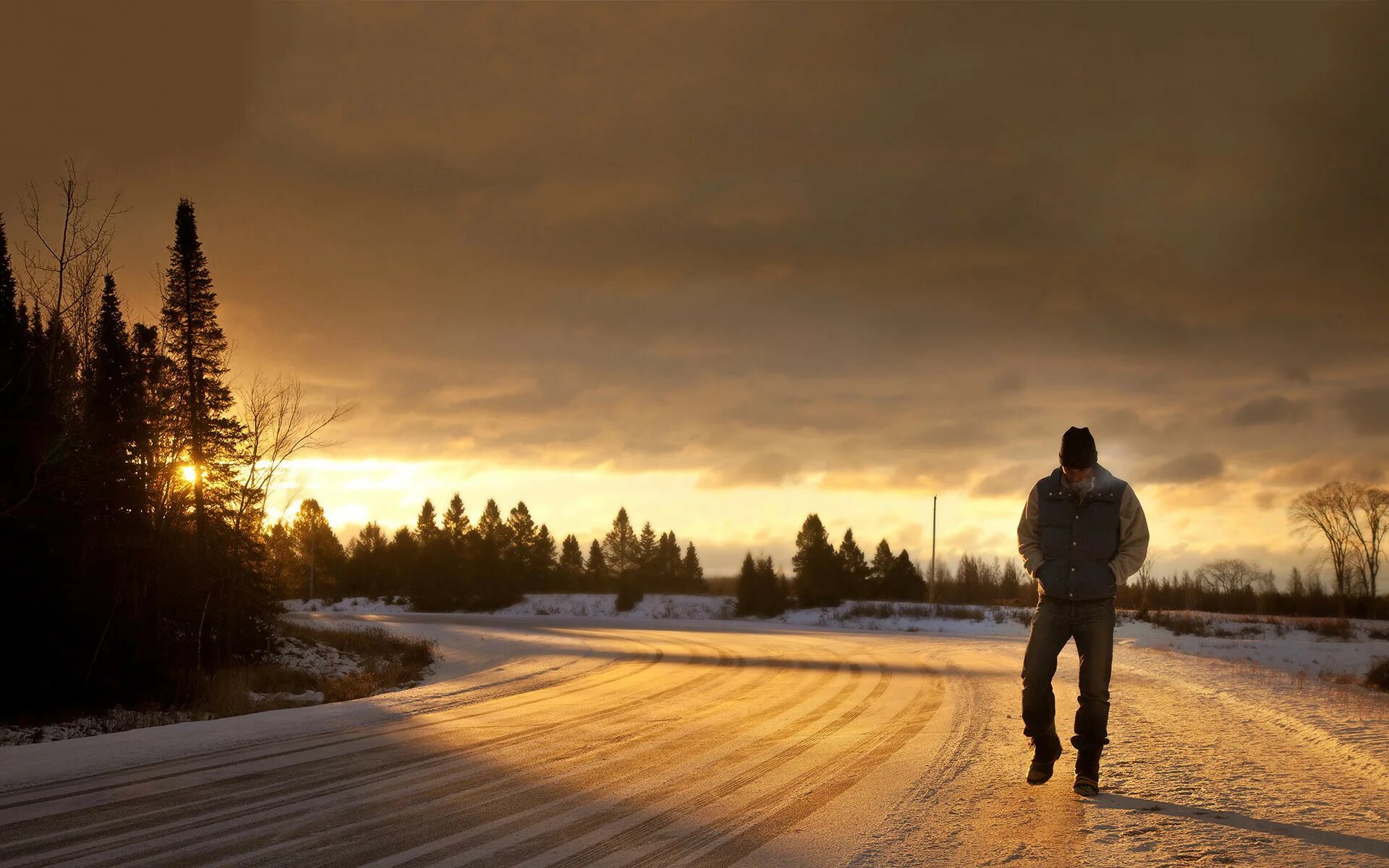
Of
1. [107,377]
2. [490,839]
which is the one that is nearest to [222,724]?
[490,839]

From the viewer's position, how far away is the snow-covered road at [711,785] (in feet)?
18.5

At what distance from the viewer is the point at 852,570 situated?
74562mm

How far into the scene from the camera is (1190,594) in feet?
198

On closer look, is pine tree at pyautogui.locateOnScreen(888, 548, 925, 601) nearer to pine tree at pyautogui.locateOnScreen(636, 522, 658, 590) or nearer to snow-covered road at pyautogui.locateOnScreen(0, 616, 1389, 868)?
pine tree at pyautogui.locateOnScreen(636, 522, 658, 590)

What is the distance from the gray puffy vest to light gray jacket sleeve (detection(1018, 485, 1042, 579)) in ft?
0.14

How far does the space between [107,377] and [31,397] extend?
5.22m

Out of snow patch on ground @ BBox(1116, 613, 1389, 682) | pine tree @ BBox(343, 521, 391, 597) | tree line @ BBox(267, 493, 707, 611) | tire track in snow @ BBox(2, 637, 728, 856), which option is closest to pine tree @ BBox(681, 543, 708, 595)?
tree line @ BBox(267, 493, 707, 611)

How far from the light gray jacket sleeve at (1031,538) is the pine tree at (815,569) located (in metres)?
57.1

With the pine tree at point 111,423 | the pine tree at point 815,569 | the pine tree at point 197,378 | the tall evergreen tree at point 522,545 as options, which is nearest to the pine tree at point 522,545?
the tall evergreen tree at point 522,545

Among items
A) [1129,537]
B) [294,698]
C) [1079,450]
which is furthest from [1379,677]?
[294,698]

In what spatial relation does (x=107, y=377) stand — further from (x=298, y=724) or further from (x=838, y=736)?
(x=838, y=736)

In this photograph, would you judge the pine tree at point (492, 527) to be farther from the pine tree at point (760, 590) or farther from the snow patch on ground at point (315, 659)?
the snow patch on ground at point (315, 659)

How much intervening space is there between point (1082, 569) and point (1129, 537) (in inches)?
15.4

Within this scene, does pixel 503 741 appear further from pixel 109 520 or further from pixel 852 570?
pixel 852 570
